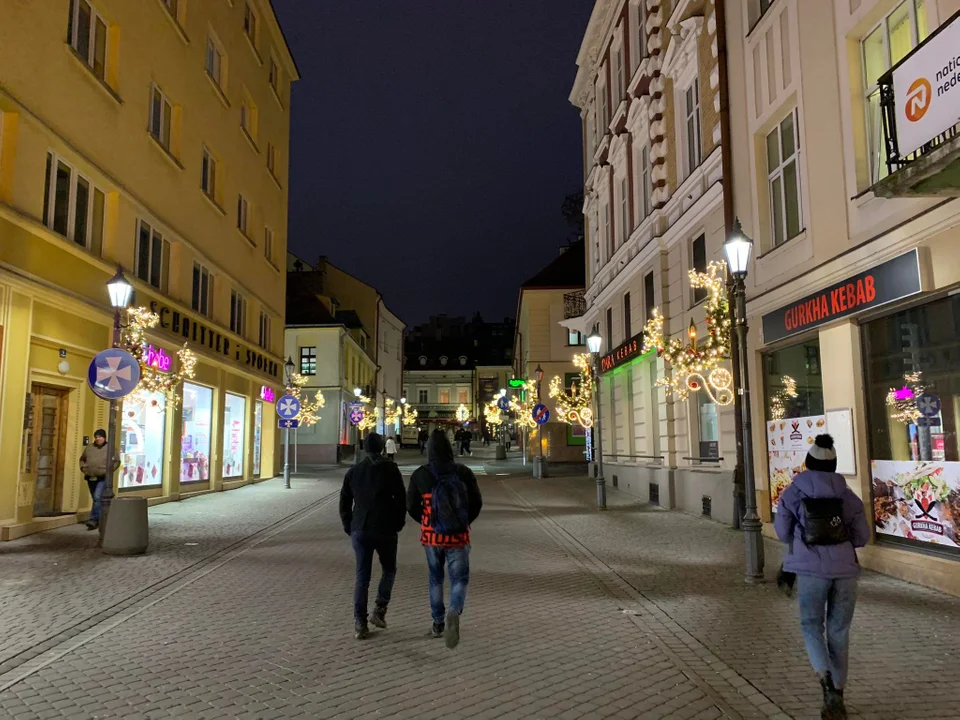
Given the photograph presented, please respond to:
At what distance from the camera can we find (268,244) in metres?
30.2

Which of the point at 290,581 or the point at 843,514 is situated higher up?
the point at 843,514

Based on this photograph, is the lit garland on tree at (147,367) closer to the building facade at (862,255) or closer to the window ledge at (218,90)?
the window ledge at (218,90)

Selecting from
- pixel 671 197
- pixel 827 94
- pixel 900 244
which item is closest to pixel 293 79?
pixel 671 197

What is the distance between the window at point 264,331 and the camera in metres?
29.2

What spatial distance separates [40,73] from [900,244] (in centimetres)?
1333

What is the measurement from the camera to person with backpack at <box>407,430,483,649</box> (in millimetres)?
6586

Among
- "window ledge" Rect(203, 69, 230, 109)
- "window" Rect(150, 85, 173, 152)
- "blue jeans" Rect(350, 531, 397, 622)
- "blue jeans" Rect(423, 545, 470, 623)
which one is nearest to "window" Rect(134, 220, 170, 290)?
"window" Rect(150, 85, 173, 152)

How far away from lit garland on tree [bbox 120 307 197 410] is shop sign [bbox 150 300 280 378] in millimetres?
569

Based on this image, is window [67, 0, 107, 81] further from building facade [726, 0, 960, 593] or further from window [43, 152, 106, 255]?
building facade [726, 0, 960, 593]

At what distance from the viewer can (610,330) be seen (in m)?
26.8

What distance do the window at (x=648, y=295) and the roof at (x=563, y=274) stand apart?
82.2 ft

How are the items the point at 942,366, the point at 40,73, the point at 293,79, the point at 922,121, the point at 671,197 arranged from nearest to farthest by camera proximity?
1. the point at 922,121
2. the point at 942,366
3. the point at 40,73
4. the point at 671,197
5. the point at 293,79

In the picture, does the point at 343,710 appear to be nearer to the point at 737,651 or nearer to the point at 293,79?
the point at 737,651

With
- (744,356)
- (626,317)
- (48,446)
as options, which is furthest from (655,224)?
(48,446)
